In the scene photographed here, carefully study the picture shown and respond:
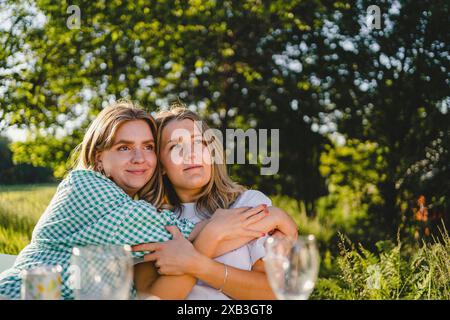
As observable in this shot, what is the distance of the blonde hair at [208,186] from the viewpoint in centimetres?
275

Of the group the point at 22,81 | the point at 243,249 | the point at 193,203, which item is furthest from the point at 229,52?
the point at 243,249

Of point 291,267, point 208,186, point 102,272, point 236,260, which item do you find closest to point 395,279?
point 208,186

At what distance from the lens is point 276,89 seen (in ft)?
18.3

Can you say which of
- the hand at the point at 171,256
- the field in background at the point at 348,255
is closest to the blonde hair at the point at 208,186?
the hand at the point at 171,256

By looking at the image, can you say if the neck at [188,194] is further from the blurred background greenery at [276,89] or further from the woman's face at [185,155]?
the blurred background greenery at [276,89]

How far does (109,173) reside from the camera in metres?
2.62

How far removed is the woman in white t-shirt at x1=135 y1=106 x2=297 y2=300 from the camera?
2.07 m

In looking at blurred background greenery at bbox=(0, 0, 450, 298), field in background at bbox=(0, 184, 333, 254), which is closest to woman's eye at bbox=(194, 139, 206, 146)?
blurred background greenery at bbox=(0, 0, 450, 298)

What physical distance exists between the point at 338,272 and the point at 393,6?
242 cm

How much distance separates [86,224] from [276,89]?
3.60 m

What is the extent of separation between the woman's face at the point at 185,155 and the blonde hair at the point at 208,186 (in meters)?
0.05

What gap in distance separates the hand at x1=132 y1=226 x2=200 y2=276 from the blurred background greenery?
11.1ft
